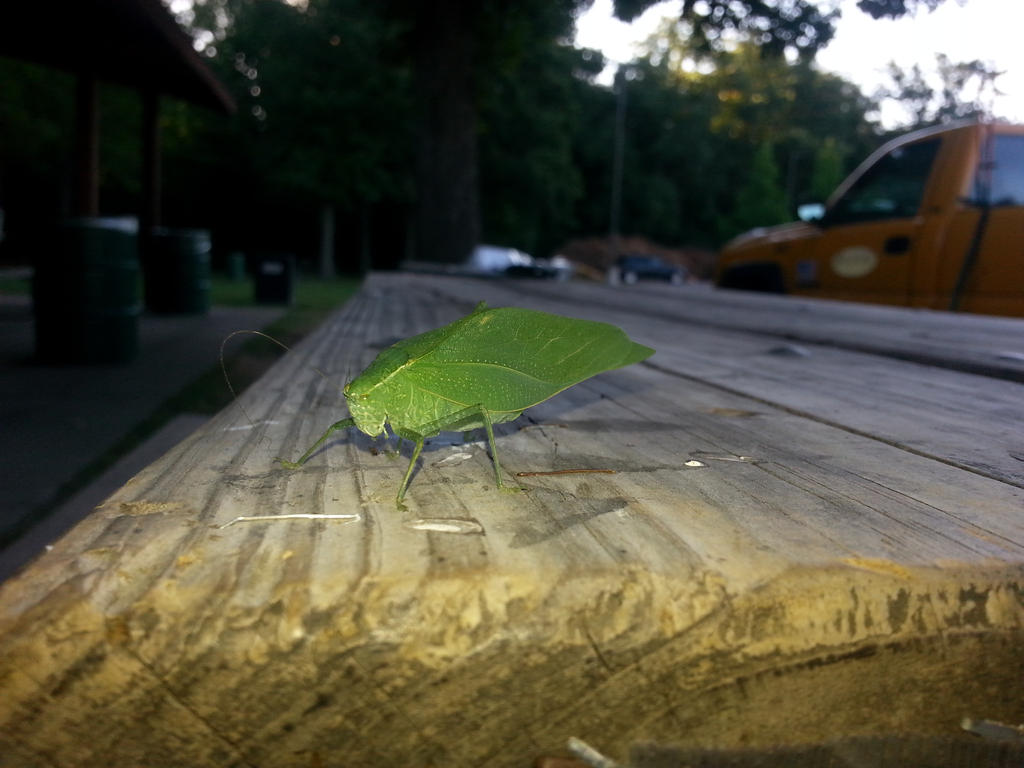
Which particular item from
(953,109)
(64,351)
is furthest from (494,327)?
(64,351)

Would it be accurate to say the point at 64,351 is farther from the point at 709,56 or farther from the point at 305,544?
the point at 709,56

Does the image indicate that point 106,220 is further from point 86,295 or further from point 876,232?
point 876,232

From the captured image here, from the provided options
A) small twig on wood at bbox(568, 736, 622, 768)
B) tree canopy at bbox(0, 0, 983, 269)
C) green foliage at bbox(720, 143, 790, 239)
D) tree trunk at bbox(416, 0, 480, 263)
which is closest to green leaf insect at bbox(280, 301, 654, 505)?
small twig on wood at bbox(568, 736, 622, 768)

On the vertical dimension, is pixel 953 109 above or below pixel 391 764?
above

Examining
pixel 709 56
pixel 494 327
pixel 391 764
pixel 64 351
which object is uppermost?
pixel 709 56

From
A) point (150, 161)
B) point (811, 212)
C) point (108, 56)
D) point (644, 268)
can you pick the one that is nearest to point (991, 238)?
point (811, 212)

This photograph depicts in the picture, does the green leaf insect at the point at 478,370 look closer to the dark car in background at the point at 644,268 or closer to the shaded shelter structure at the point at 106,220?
the shaded shelter structure at the point at 106,220

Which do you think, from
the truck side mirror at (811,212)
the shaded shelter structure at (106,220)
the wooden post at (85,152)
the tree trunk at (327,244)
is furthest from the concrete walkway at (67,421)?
the tree trunk at (327,244)
